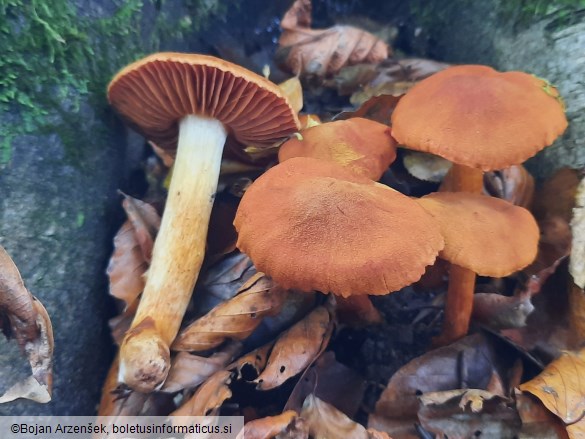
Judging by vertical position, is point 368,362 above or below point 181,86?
below

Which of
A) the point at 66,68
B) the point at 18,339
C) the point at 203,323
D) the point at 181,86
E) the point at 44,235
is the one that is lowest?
the point at 203,323

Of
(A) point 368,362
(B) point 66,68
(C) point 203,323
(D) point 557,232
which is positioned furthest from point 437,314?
(B) point 66,68

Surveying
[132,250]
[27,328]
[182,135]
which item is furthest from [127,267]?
[182,135]

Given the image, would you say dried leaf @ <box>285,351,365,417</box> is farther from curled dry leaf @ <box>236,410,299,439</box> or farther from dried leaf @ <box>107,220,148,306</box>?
dried leaf @ <box>107,220,148,306</box>

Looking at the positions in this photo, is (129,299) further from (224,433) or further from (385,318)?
(385,318)

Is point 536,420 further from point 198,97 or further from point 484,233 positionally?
point 198,97

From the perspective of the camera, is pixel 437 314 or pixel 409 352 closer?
pixel 409 352

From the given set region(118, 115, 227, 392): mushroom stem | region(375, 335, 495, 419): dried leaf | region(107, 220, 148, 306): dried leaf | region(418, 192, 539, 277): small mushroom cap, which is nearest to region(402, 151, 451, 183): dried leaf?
region(418, 192, 539, 277): small mushroom cap
